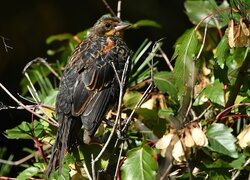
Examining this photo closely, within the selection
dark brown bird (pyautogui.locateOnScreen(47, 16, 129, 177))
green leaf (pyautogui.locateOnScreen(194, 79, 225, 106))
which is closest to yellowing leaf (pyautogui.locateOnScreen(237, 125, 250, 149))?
green leaf (pyautogui.locateOnScreen(194, 79, 225, 106))

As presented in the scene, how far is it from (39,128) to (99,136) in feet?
1.03

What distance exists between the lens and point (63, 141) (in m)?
2.59

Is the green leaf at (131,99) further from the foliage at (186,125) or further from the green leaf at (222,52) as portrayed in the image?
the green leaf at (222,52)

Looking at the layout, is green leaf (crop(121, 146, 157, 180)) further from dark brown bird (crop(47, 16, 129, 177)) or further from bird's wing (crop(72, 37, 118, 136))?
bird's wing (crop(72, 37, 118, 136))

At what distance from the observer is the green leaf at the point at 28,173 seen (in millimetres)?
2439

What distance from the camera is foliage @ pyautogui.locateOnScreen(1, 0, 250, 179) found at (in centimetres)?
222

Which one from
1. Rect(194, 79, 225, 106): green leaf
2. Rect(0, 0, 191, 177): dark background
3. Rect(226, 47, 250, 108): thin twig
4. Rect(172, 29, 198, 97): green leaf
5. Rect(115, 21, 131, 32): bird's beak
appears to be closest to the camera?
Rect(172, 29, 198, 97): green leaf

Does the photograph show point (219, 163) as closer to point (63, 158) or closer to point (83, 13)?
point (63, 158)

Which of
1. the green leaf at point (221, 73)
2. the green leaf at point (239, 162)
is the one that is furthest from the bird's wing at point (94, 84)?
the green leaf at point (239, 162)

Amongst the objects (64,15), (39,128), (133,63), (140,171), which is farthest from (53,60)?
(140,171)

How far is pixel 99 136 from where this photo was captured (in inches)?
108

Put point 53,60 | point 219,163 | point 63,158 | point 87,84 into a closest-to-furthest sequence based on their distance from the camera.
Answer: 1. point 219,163
2. point 63,158
3. point 87,84
4. point 53,60

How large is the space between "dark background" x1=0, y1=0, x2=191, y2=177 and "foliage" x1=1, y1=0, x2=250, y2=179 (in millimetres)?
1730

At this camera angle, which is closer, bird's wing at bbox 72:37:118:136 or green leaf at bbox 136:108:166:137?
green leaf at bbox 136:108:166:137
